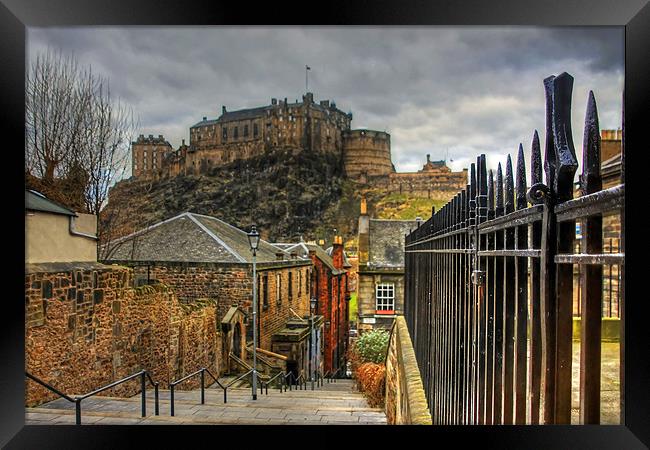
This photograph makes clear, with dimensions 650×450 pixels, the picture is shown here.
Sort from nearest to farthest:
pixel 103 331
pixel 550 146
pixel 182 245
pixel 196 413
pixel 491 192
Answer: pixel 550 146
pixel 491 192
pixel 196 413
pixel 103 331
pixel 182 245

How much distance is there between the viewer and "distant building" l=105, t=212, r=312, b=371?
10.2 m

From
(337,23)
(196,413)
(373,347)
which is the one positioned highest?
(337,23)

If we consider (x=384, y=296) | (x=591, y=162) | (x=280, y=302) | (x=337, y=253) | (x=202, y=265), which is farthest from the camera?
(x=337, y=253)

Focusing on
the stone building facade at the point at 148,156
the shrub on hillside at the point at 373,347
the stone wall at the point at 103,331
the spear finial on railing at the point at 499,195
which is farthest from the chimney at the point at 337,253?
the spear finial on railing at the point at 499,195

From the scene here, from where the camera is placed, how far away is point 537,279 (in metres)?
1.01

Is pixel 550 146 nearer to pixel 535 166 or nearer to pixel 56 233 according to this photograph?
pixel 535 166

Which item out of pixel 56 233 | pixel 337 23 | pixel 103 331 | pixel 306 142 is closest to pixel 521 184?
pixel 337 23

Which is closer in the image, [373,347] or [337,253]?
[373,347]

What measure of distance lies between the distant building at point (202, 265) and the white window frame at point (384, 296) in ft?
11.5

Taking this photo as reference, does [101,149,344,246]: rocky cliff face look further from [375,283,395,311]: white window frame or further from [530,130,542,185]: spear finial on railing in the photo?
[530,130,542,185]: spear finial on railing

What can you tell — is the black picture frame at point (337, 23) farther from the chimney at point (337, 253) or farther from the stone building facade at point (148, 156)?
the chimney at point (337, 253)

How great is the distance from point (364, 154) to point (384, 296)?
135ft

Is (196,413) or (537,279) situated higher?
(537,279)
